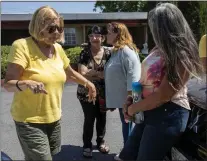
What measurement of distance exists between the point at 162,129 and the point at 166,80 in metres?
0.32

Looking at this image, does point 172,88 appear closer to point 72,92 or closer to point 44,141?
point 44,141

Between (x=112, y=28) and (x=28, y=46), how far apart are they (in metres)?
1.51

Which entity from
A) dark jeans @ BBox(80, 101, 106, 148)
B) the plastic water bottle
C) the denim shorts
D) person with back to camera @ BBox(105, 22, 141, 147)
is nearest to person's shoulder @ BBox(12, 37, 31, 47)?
the denim shorts

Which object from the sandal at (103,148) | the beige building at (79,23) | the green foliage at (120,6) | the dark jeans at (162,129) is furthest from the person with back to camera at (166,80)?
the green foliage at (120,6)

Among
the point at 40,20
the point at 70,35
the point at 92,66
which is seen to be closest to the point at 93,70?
the point at 92,66

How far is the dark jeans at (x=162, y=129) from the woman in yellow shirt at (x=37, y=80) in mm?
693

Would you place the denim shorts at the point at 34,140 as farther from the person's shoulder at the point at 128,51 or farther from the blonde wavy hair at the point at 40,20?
the person's shoulder at the point at 128,51

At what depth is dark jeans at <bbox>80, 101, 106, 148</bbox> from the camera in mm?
4098

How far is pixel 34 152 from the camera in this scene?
2.43 meters

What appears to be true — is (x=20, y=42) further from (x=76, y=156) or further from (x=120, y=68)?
(x=76, y=156)

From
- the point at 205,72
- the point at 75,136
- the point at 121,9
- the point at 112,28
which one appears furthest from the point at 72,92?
the point at 121,9

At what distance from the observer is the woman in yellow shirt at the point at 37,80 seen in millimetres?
2396

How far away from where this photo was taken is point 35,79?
2.41m

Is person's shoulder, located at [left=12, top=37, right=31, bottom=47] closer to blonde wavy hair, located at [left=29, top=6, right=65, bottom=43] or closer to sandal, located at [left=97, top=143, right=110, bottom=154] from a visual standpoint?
blonde wavy hair, located at [left=29, top=6, right=65, bottom=43]
